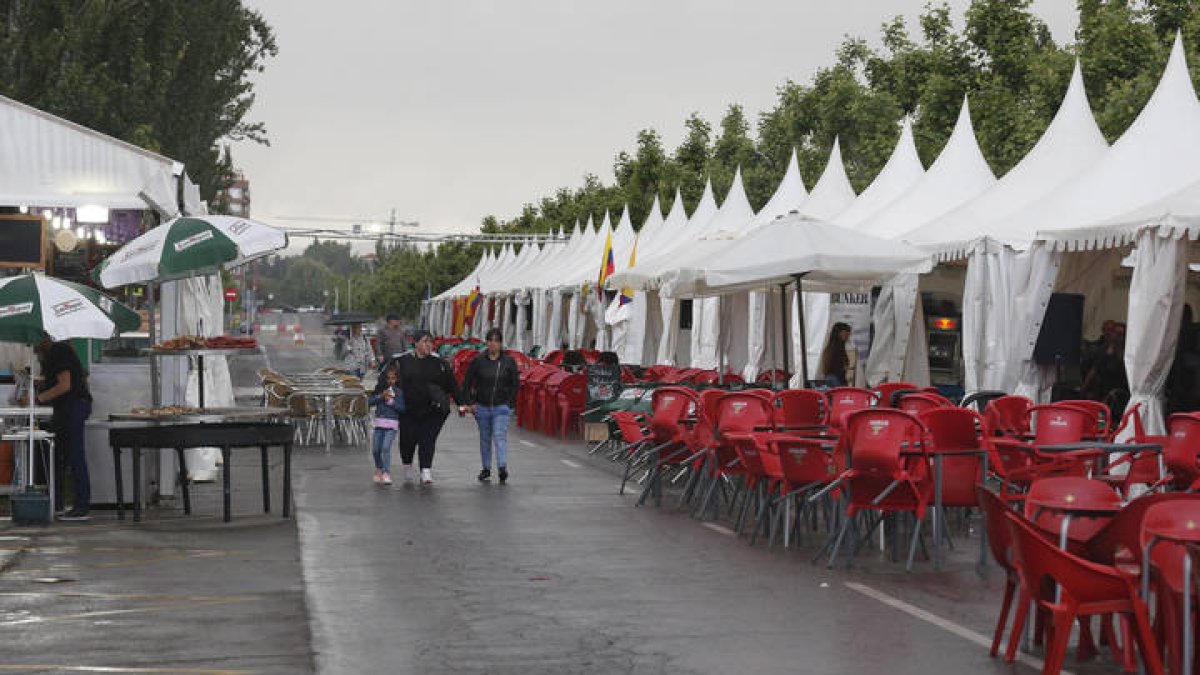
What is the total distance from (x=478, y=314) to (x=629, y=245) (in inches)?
878

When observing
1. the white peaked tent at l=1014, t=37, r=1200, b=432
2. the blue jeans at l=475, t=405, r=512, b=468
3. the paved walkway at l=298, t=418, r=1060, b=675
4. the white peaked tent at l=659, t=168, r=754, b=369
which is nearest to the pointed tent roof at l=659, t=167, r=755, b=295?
the white peaked tent at l=659, t=168, r=754, b=369

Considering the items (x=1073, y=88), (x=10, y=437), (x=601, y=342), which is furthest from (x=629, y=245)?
Answer: (x=10, y=437)

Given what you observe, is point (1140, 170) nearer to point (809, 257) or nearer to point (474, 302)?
point (809, 257)

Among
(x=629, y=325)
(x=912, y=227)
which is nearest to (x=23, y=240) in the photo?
(x=912, y=227)

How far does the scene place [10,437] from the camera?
1548 centimetres

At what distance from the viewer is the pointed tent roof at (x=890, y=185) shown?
28511 millimetres

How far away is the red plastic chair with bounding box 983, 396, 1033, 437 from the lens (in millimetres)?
15305

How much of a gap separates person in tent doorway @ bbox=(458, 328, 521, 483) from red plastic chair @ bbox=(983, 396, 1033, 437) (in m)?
6.12

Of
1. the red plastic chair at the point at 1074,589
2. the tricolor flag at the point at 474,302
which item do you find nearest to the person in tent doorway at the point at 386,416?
the red plastic chair at the point at 1074,589

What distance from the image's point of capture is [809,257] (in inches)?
739

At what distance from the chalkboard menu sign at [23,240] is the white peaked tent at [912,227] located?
38.2 ft

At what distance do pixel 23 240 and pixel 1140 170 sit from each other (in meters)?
13.2

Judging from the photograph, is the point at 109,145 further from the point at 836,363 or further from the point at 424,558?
the point at 836,363

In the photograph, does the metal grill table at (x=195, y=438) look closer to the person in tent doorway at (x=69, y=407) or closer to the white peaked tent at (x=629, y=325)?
the person in tent doorway at (x=69, y=407)
